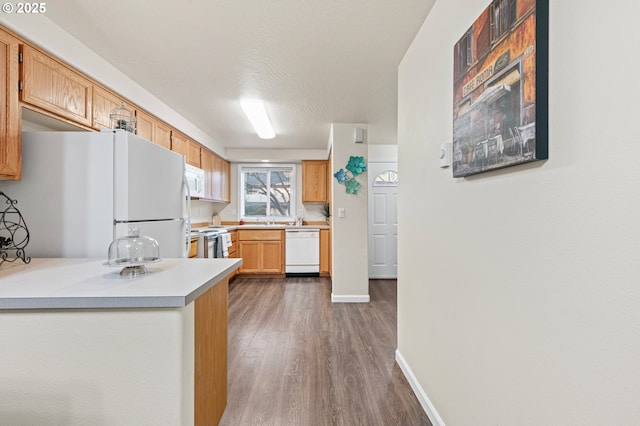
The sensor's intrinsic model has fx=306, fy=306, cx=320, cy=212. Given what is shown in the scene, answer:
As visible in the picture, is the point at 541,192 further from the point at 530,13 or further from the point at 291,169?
the point at 291,169

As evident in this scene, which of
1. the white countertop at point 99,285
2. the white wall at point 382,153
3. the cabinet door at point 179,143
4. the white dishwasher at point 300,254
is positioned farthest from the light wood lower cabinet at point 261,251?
the white countertop at point 99,285

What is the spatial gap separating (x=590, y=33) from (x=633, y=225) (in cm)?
47

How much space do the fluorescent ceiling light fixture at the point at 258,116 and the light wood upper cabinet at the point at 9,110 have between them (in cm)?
176

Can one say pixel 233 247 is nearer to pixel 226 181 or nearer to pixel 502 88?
pixel 226 181

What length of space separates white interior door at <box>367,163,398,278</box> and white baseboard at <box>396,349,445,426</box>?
2.96 metres

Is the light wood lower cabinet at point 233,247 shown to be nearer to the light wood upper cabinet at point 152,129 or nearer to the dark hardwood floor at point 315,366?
the dark hardwood floor at point 315,366

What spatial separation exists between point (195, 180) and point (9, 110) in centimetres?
226

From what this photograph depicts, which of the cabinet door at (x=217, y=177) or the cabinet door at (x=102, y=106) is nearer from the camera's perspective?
the cabinet door at (x=102, y=106)

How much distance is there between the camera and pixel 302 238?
Answer: 17.6ft

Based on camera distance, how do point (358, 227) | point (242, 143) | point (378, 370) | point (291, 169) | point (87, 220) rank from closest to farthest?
1. point (87, 220)
2. point (378, 370)
3. point (358, 227)
4. point (242, 143)
5. point (291, 169)

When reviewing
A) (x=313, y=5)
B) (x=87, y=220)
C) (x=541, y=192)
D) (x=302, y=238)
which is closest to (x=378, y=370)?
(x=541, y=192)

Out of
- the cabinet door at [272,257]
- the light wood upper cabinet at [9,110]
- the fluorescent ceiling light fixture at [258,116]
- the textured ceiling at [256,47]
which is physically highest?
the textured ceiling at [256,47]

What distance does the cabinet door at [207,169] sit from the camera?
4510 mm

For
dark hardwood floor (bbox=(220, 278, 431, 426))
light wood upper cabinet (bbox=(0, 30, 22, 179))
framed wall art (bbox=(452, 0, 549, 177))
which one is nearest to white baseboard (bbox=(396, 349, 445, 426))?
dark hardwood floor (bbox=(220, 278, 431, 426))
